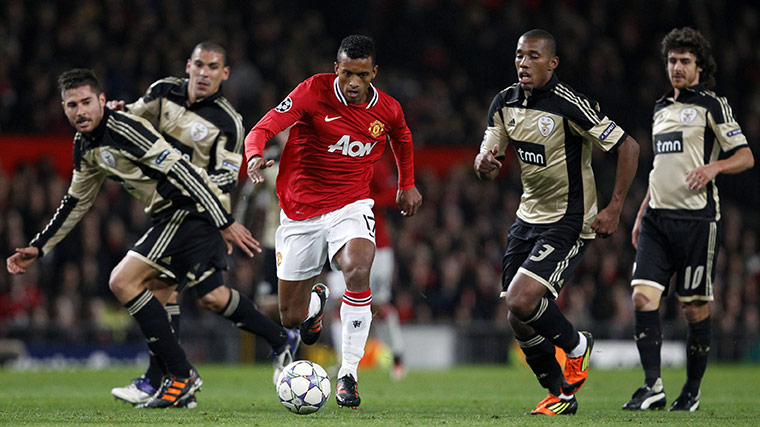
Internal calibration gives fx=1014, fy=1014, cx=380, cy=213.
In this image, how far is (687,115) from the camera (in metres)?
7.18

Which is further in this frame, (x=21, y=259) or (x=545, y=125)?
(x=21, y=259)

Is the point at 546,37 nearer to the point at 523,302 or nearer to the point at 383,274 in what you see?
the point at 523,302

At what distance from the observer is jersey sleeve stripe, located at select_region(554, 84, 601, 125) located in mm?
6441

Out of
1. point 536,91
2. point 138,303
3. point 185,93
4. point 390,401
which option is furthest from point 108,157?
point 536,91

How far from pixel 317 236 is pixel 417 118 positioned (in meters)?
11.5

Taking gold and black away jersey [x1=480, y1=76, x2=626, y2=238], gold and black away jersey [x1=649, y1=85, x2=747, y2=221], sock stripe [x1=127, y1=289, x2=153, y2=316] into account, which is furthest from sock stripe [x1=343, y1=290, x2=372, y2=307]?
gold and black away jersey [x1=649, y1=85, x2=747, y2=221]

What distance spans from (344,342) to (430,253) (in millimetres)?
9729

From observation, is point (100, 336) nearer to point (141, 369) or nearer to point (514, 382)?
point (141, 369)

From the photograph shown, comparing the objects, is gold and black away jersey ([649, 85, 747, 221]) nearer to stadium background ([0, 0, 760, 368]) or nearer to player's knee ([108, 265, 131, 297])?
player's knee ([108, 265, 131, 297])

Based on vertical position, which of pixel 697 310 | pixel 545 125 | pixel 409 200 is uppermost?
pixel 545 125

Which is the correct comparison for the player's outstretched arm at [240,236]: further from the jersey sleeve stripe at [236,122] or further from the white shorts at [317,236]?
the jersey sleeve stripe at [236,122]

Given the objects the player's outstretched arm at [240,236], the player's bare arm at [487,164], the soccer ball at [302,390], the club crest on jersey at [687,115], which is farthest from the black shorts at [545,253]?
the player's outstretched arm at [240,236]

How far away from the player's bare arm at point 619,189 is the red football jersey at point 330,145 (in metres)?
1.44

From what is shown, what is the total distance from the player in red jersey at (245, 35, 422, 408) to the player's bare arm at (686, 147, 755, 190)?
73.6 inches
